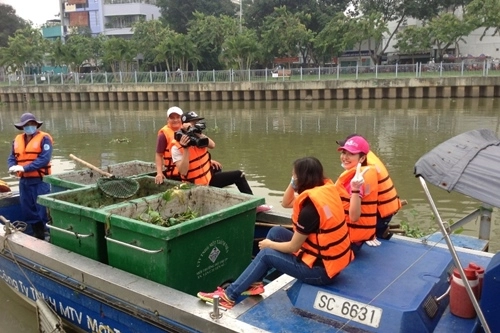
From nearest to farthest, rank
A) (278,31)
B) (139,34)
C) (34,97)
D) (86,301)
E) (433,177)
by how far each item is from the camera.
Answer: (433,177)
(86,301)
(34,97)
(278,31)
(139,34)

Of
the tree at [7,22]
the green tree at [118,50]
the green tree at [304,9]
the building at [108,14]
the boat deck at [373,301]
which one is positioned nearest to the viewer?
the boat deck at [373,301]

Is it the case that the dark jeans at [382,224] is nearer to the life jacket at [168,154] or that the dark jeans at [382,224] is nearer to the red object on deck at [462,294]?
the red object on deck at [462,294]

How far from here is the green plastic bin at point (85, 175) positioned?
587 centimetres

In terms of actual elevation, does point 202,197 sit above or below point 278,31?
below

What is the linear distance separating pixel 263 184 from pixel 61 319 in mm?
6001

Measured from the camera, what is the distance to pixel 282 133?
17297mm

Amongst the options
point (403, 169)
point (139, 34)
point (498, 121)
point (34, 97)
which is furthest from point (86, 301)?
point (139, 34)

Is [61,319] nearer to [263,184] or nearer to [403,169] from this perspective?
[263,184]

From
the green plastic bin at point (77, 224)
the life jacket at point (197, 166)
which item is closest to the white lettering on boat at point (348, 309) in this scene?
the green plastic bin at point (77, 224)

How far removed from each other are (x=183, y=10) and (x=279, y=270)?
5244 centimetres

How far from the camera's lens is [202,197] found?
5.09 meters

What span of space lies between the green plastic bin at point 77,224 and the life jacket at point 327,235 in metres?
1.94

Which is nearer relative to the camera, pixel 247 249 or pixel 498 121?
pixel 247 249

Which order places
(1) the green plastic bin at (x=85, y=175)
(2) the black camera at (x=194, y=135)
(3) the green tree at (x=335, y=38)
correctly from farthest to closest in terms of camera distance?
(3) the green tree at (x=335, y=38), (1) the green plastic bin at (x=85, y=175), (2) the black camera at (x=194, y=135)
